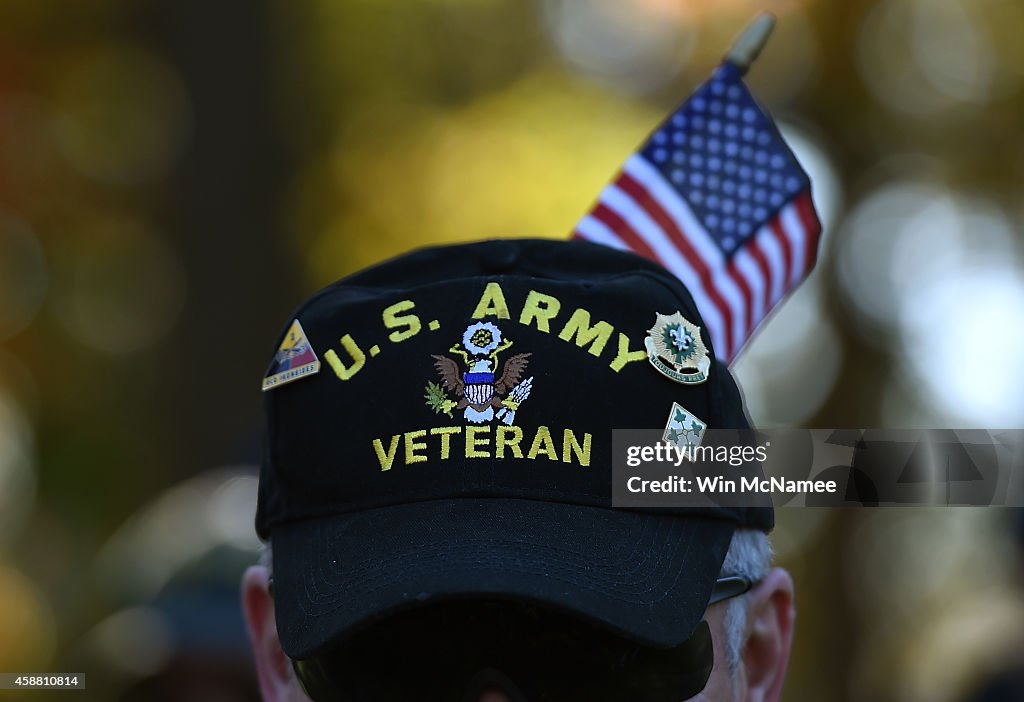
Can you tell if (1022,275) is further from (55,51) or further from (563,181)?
(55,51)

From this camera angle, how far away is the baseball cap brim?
1857mm

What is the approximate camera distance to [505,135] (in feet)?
36.9

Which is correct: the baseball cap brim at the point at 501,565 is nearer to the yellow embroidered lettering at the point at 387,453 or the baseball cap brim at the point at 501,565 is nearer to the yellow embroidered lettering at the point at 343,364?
the yellow embroidered lettering at the point at 387,453

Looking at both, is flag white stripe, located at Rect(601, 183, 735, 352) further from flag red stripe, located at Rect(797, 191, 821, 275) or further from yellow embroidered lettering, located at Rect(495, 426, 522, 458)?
yellow embroidered lettering, located at Rect(495, 426, 522, 458)

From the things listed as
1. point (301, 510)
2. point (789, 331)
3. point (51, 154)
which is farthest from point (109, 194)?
point (301, 510)

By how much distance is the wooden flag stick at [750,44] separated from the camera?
9.91 feet

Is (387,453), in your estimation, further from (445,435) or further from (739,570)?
(739,570)

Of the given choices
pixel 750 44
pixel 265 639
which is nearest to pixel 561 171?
pixel 750 44

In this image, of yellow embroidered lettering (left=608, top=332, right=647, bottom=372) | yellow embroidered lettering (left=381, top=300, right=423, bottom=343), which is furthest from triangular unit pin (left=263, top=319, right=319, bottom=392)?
yellow embroidered lettering (left=608, top=332, right=647, bottom=372)

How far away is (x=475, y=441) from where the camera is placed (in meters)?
2.02

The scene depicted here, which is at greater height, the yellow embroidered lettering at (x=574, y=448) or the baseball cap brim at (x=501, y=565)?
the yellow embroidered lettering at (x=574, y=448)

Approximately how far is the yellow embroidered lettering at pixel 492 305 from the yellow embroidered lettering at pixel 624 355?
0.58 ft

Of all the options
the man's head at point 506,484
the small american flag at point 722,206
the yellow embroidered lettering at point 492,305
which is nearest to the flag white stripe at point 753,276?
the small american flag at point 722,206

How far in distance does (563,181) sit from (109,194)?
4.02 meters
